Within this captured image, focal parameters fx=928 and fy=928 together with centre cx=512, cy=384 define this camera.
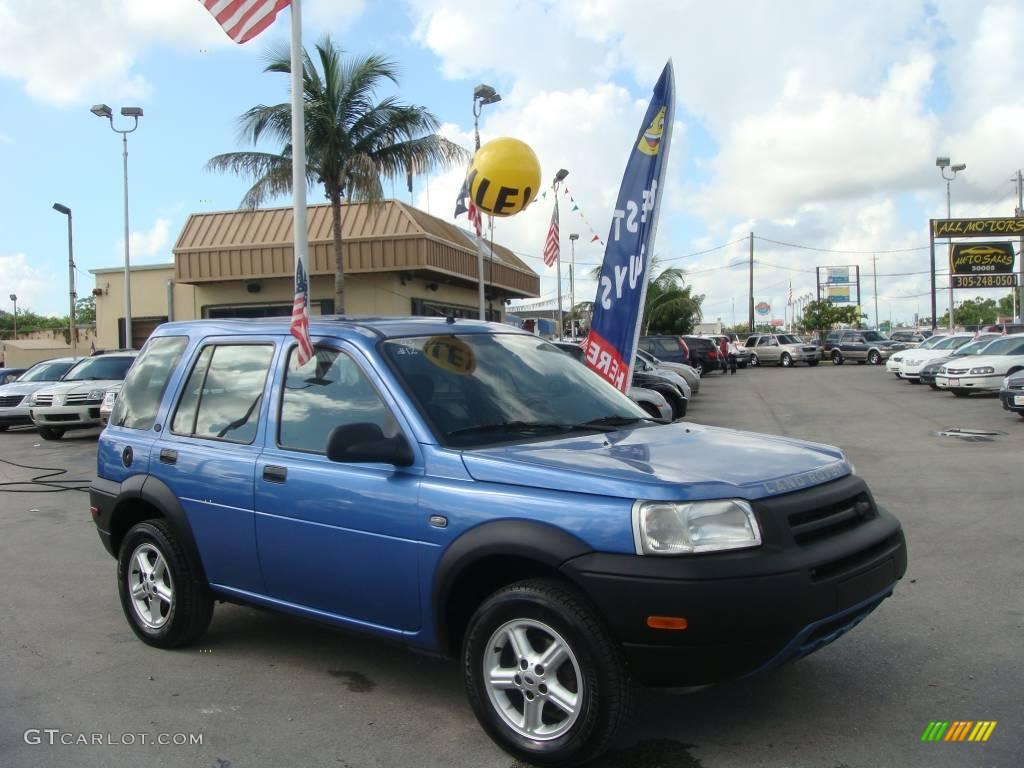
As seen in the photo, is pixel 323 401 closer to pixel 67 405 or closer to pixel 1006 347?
pixel 67 405

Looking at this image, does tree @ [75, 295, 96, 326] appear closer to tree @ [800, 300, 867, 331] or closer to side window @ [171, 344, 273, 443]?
tree @ [800, 300, 867, 331]

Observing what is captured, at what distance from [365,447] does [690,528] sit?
4.47 feet

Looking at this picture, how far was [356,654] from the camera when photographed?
5.06m

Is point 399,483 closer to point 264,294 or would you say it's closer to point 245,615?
point 245,615

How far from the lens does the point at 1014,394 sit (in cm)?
1633

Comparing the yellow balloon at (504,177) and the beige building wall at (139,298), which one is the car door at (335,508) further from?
the beige building wall at (139,298)

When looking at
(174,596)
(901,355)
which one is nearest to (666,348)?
(901,355)

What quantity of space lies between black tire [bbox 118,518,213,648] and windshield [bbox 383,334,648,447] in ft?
5.70

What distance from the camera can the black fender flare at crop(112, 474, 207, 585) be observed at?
4914mm

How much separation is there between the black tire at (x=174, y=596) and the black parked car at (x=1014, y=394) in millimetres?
15278

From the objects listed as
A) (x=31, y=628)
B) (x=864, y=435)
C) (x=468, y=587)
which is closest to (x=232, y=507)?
(x=468, y=587)

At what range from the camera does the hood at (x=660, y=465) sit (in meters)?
3.45

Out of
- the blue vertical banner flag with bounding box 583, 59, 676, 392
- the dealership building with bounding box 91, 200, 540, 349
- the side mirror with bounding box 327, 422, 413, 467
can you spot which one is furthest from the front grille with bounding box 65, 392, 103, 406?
the side mirror with bounding box 327, 422, 413, 467

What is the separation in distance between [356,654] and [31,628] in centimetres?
222
